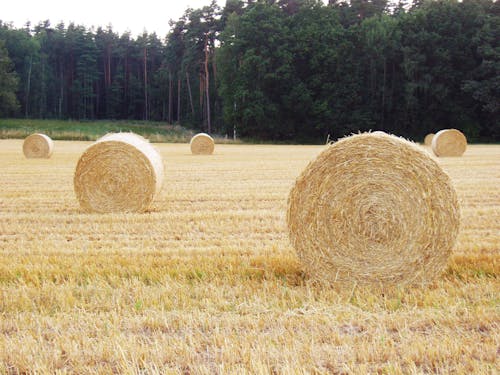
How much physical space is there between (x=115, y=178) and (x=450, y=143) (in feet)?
54.8

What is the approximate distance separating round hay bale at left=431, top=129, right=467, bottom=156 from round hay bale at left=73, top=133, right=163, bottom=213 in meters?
15.9

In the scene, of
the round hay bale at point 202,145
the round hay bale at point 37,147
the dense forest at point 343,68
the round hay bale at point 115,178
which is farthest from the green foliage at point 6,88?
the round hay bale at point 115,178

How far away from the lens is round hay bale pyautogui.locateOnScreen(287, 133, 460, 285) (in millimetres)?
4785

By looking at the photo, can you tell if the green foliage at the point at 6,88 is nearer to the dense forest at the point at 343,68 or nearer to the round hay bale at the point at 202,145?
the dense forest at the point at 343,68

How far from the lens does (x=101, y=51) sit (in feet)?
232

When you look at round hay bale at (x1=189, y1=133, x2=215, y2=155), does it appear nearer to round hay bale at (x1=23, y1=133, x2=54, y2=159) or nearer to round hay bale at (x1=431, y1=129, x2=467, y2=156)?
round hay bale at (x1=23, y1=133, x2=54, y2=159)

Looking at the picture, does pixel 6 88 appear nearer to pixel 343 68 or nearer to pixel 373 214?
pixel 343 68

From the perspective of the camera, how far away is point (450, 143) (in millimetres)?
22078

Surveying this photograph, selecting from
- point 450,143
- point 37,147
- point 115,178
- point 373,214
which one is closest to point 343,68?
point 450,143

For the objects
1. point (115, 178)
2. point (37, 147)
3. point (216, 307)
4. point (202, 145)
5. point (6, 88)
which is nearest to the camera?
point (216, 307)

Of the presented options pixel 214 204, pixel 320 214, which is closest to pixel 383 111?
pixel 214 204

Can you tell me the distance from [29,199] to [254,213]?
15.1ft

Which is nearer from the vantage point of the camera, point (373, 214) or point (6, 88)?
point (373, 214)

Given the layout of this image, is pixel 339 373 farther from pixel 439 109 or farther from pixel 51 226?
pixel 439 109
